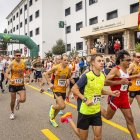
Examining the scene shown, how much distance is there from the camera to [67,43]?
38.9 meters

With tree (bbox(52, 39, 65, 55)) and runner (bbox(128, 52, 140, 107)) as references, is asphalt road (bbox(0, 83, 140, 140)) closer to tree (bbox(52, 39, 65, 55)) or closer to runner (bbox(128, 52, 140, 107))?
runner (bbox(128, 52, 140, 107))

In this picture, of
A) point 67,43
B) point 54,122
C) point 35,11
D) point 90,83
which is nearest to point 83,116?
point 90,83

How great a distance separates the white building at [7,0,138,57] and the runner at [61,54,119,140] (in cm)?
2006

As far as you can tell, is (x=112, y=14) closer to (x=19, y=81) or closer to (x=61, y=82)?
(x=19, y=81)

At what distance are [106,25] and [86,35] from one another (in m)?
4.27

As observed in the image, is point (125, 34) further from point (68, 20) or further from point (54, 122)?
point (54, 122)

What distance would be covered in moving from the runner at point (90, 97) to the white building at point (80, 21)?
20.1 metres

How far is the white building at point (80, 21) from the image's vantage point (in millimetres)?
25594

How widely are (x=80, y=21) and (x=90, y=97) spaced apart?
105 ft

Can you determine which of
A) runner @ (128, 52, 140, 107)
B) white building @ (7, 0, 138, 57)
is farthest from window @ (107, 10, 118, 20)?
runner @ (128, 52, 140, 107)

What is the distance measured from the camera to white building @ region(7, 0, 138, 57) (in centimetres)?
2559

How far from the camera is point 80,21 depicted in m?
35.6

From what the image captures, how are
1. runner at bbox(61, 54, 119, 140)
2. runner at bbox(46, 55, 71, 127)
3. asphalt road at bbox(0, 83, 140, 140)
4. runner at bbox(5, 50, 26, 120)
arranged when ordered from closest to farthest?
runner at bbox(61, 54, 119, 140) → asphalt road at bbox(0, 83, 140, 140) → runner at bbox(46, 55, 71, 127) → runner at bbox(5, 50, 26, 120)

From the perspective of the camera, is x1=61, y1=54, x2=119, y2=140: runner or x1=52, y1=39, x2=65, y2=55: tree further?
x1=52, y1=39, x2=65, y2=55: tree
